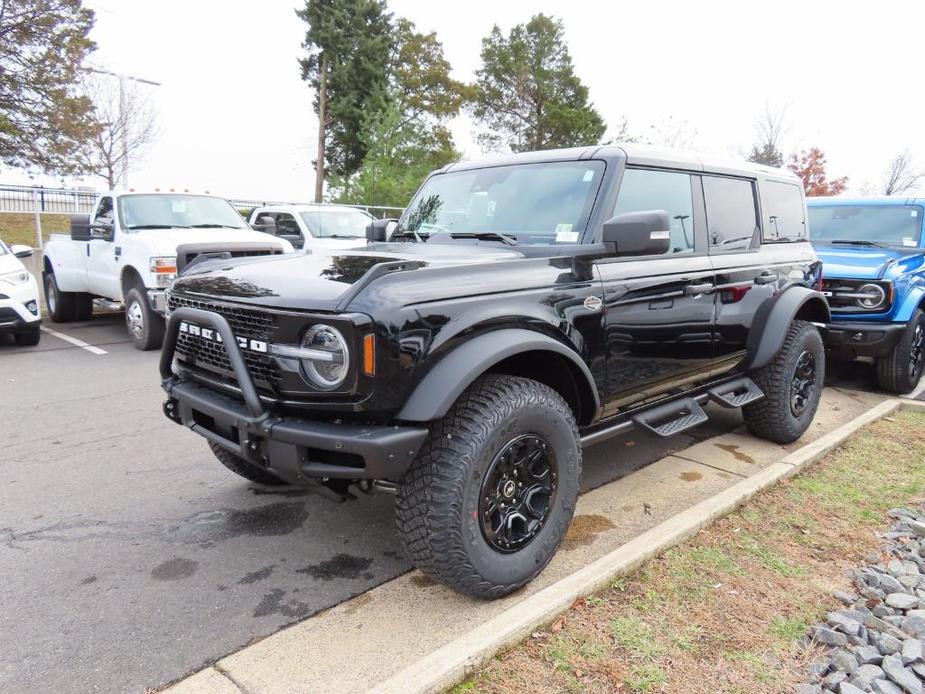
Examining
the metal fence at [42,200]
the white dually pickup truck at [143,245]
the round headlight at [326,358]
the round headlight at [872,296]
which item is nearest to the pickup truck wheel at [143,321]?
the white dually pickup truck at [143,245]

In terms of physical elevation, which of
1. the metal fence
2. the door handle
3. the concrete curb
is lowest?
the concrete curb

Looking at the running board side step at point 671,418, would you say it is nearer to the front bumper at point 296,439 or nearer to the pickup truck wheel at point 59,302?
the front bumper at point 296,439

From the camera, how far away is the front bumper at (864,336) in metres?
5.87

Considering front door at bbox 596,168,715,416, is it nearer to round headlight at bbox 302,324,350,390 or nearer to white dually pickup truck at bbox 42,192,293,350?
round headlight at bbox 302,324,350,390

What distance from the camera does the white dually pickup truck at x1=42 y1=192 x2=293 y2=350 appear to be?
24.8 ft

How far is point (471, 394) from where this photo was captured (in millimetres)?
2607

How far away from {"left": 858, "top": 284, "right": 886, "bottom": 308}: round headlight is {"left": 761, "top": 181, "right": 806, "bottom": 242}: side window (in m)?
1.30

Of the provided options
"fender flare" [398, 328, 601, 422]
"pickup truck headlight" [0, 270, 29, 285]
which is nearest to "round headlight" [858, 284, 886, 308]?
"fender flare" [398, 328, 601, 422]

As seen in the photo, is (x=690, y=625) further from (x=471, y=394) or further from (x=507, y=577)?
(x=471, y=394)

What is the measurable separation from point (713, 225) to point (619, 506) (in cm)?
183

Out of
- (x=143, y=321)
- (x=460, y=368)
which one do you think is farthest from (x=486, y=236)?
(x=143, y=321)

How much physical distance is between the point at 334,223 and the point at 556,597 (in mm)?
10757

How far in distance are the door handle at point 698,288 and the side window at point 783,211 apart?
1148 millimetres

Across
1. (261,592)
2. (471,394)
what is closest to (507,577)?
(471,394)
